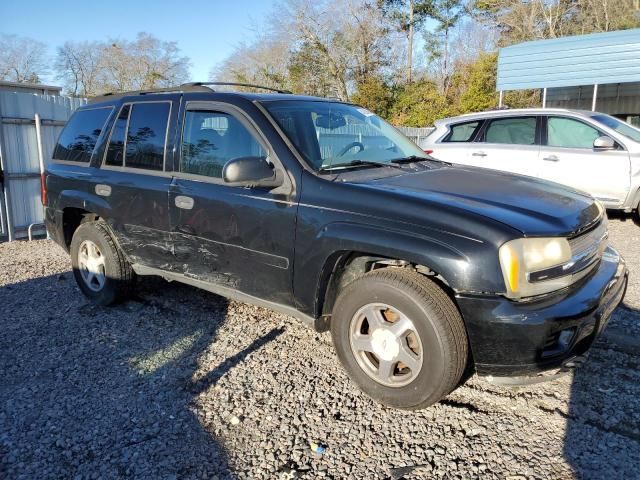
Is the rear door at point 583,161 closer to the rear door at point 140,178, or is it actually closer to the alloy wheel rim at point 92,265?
the rear door at point 140,178

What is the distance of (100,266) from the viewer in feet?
15.1

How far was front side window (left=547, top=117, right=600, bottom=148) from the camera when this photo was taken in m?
7.53

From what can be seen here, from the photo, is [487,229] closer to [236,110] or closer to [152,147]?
[236,110]

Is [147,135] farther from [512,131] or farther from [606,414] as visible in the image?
[512,131]

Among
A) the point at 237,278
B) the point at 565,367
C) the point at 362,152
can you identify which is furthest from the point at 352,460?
the point at 362,152

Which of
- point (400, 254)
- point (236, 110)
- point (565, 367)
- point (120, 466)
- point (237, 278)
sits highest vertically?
point (236, 110)

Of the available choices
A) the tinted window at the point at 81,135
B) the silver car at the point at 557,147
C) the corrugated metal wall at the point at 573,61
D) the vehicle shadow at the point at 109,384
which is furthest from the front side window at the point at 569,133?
the corrugated metal wall at the point at 573,61

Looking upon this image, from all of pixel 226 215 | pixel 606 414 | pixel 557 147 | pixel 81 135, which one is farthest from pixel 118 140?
pixel 557 147

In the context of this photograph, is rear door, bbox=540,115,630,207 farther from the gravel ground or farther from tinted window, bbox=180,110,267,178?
tinted window, bbox=180,110,267,178

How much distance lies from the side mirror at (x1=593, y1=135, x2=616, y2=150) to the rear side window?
606 cm

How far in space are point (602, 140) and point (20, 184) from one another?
8.80 m

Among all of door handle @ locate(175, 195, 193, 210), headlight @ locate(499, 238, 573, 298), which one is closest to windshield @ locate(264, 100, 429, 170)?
door handle @ locate(175, 195, 193, 210)

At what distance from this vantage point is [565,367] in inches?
107

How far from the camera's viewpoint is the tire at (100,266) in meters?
4.45
